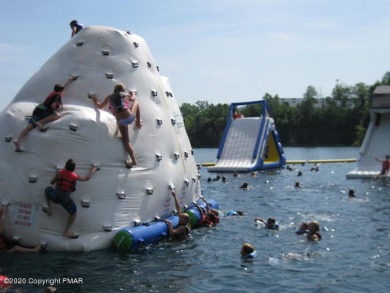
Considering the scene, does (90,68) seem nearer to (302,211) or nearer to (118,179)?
(118,179)

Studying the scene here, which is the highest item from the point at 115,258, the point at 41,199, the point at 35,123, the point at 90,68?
the point at 90,68

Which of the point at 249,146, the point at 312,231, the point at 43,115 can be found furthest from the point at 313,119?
the point at 43,115

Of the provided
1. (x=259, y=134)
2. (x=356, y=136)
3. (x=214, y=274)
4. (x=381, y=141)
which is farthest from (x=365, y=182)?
(x=356, y=136)

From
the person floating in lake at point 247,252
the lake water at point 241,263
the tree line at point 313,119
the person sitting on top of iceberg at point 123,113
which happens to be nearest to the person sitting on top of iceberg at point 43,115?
the person sitting on top of iceberg at point 123,113

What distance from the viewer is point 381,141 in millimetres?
34031

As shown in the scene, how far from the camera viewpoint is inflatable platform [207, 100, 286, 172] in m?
37.0

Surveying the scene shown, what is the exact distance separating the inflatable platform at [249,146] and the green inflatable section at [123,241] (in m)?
23.8

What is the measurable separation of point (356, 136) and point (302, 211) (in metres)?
82.4

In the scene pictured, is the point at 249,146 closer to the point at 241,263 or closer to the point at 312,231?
the point at 312,231

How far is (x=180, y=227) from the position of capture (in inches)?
563

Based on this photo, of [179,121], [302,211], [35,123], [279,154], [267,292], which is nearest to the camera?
[267,292]

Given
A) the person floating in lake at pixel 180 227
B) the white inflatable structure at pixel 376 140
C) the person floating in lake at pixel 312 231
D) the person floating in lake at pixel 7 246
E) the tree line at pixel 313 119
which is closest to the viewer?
the person floating in lake at pixel 7 246

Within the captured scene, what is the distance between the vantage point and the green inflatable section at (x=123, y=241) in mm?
12664

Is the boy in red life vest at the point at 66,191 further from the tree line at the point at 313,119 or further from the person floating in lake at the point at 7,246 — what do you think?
the tree line at the point at 313,119
